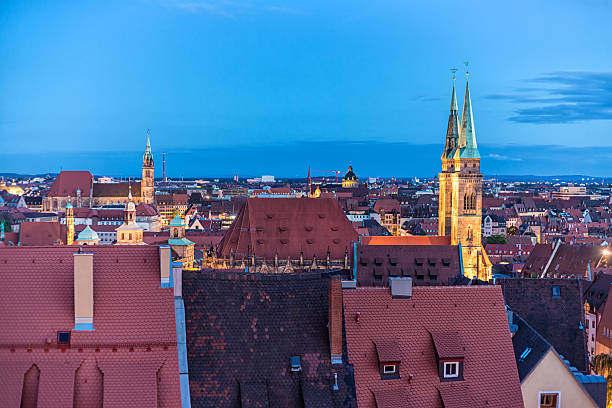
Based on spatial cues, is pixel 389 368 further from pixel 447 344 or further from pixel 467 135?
pixel 467 135

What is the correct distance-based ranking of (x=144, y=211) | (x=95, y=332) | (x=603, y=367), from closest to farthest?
(x=95, y=332)
(x=603, y=367)
(x=144, y=211)

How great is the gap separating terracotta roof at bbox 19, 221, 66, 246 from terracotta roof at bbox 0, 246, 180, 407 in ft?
304

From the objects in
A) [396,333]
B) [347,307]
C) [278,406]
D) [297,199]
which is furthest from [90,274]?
[297,199]

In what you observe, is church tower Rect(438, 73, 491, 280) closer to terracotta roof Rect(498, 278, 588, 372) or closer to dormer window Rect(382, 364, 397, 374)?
terracotta roof Rect(498, 278, 588, 372)

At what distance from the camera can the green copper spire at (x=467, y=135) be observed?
107 metres

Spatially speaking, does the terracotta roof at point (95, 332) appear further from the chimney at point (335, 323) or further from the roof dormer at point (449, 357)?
the roof dormer at point (449, 357)

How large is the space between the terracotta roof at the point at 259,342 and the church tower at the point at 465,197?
244ft

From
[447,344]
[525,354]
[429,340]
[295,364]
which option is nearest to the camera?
[295,364]

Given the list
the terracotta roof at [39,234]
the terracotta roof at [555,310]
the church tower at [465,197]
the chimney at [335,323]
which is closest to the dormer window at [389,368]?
the chimney at [335,323]

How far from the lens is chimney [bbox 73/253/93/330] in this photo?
23.9 m

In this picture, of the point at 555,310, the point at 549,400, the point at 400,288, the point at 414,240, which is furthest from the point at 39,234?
the point at 549,400

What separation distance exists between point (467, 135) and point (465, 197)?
1080 cm

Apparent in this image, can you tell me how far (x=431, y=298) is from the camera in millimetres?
28828

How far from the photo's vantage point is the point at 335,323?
26406mm
